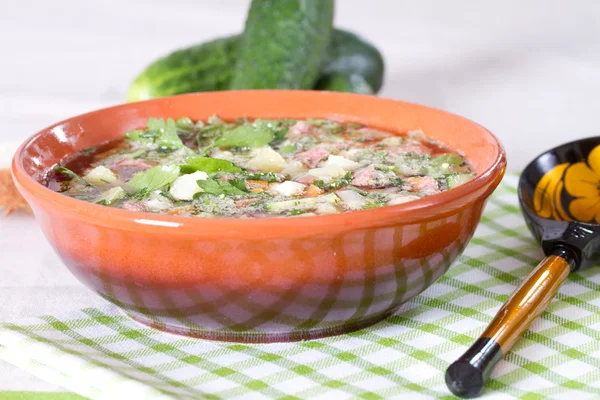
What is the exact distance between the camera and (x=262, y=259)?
1.46 meters

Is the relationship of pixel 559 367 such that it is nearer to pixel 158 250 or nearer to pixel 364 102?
pixel 158 250

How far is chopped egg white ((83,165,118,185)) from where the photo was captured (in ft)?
6.07

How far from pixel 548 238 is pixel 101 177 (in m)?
1.00

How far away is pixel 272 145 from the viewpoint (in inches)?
82.8

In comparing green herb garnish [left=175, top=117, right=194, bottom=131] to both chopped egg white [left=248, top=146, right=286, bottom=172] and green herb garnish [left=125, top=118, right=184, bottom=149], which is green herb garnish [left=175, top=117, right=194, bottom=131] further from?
chopped egg white [left=248, top=146, right=286, bottom=172]

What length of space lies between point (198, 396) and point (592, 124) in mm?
2590

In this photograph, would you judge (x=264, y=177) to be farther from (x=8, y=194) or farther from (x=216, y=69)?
(x=216, y=69)

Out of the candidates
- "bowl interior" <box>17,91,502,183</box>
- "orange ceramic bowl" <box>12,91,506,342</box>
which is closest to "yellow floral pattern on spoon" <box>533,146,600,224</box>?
"bowl interior" <box>17,91,502,183</box>

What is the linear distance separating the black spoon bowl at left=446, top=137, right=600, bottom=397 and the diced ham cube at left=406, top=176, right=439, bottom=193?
0.26m

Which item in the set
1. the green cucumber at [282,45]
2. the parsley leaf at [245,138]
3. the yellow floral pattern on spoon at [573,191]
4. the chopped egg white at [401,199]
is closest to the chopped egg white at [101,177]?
the parsley leaf at [245,138]

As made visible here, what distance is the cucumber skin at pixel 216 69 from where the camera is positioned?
3.69 m

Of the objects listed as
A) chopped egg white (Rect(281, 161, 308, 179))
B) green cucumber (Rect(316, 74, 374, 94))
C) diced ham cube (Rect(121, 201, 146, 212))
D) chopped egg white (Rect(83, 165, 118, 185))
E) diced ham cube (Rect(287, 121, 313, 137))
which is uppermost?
diced ham cube (Rect(121, 201, 146, 212))

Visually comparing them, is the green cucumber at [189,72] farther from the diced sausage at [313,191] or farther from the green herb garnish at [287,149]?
the diced sausage at [313,191]

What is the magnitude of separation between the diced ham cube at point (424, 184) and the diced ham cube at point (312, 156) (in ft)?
0.85
